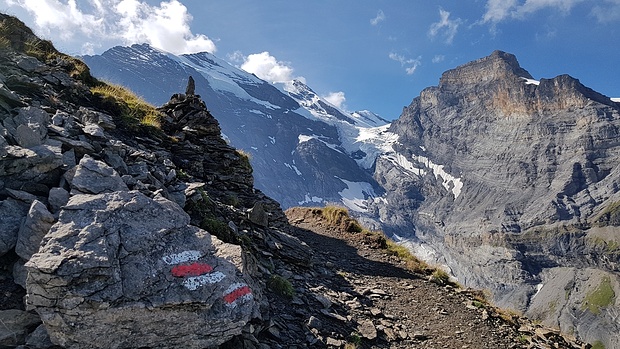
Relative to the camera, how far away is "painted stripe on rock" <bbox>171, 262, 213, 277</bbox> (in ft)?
19.6

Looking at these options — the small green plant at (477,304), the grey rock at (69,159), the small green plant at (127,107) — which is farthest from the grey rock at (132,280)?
the small green plant at (477,304)

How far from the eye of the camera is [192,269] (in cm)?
612

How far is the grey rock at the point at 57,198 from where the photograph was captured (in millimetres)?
6308

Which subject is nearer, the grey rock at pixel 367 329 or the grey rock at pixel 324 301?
the grey rock at pixel 367 329

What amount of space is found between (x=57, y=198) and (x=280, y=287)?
5.84 meters

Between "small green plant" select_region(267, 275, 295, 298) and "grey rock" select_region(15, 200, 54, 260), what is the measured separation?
571 cm

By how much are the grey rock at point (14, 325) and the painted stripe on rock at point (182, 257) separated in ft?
6.05

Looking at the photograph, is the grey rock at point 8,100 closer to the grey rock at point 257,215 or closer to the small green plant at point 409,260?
the grey rock at point 257,215

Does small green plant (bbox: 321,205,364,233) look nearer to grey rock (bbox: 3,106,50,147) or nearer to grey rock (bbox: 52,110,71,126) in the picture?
grey rock (bbox: 52,110,71,126)

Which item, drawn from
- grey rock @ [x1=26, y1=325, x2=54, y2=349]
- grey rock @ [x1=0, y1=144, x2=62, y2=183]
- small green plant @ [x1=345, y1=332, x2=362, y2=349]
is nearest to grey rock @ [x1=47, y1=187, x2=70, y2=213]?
grey rock @ [x1=0, y1=144, x2=62, y2=183]

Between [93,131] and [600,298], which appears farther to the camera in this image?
[600,298]

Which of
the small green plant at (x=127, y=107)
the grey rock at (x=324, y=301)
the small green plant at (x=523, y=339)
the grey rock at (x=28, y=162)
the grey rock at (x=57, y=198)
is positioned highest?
the small green plant at (x=127, y=107)

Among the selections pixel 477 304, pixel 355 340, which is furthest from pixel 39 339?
pixel 477 304

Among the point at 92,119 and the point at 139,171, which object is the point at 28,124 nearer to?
the point at 139,171
